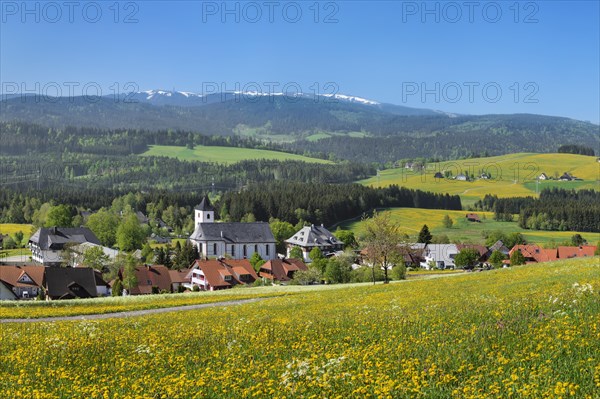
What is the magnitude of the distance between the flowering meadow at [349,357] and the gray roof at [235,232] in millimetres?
122167

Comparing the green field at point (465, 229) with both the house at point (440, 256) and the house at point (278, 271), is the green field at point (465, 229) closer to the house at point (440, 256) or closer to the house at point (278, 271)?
the house at point (440, 256)

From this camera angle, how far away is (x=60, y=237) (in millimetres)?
137375

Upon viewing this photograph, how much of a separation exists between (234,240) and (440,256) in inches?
1936

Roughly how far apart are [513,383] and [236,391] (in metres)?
4.92

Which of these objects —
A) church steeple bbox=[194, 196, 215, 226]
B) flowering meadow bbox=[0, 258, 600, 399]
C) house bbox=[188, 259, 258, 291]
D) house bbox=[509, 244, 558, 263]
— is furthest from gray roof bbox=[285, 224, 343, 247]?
flowering meadow bbox=[0, 258, 600, 399]

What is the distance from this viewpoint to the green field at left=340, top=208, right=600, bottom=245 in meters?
154

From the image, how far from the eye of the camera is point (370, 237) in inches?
2574

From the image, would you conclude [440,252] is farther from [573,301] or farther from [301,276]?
[573,301]

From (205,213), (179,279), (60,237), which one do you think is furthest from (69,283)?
(205,213)

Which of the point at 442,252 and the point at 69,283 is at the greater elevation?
the point at 69,283

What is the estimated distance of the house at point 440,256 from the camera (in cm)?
12888

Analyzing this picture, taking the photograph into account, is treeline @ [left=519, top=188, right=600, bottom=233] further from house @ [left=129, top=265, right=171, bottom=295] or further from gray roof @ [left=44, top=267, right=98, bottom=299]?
gray roof @ [left=44, top=267, right=98, bottom=299]

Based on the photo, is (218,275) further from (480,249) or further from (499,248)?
(499,248)

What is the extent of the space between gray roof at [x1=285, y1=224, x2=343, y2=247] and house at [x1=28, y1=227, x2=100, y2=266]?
50.0 meters
